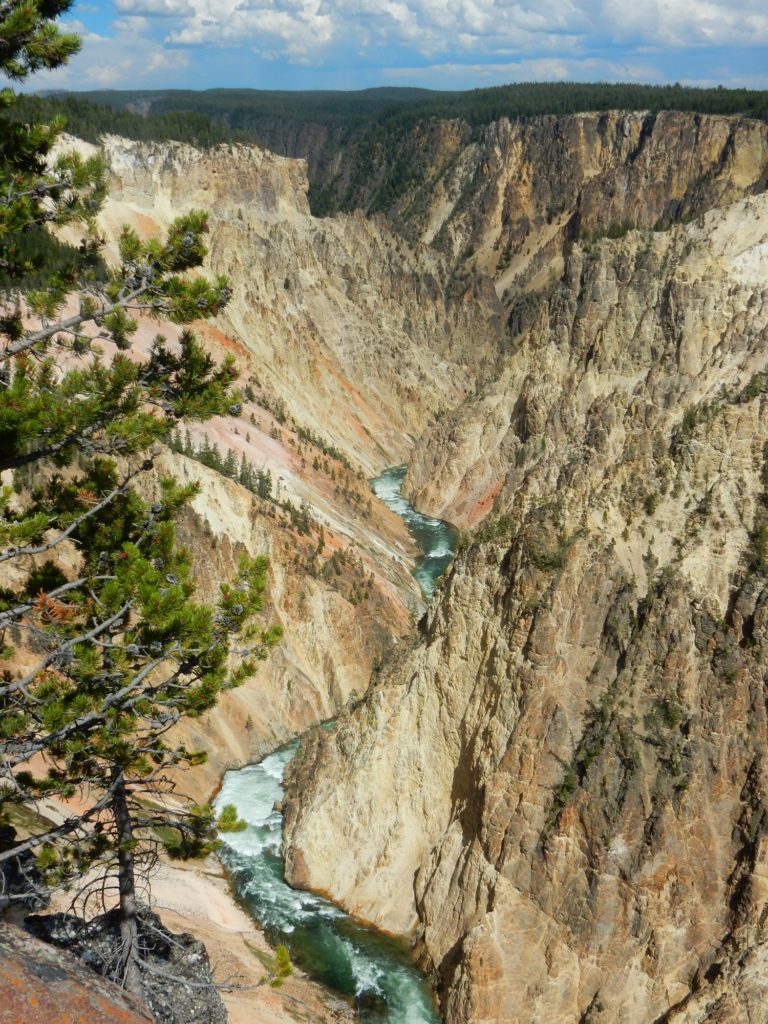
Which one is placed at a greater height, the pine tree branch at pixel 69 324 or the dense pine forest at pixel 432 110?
the dense pine forest at pixel 432 110

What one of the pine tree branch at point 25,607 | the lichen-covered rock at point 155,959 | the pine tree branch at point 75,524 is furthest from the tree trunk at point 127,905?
the pine tree branch at point 75,524

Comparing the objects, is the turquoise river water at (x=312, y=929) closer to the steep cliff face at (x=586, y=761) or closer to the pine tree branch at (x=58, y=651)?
the steep cliff face at (x=586, y=761)

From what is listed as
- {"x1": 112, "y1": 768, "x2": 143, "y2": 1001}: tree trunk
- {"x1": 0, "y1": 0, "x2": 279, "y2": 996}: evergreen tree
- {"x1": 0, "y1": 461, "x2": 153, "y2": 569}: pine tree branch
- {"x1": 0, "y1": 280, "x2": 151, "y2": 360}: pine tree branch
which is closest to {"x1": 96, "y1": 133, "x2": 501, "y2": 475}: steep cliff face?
{"x1": 0, "y1": 0, "x2": 279, "y2": 996}: evergreen tree

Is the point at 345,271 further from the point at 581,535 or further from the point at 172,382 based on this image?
the point at 172,382

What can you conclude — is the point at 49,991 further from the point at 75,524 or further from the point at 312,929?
the point at 312,929

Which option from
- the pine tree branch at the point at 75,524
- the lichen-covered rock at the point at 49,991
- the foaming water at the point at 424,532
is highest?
the pine tree branch at the point at 75,524

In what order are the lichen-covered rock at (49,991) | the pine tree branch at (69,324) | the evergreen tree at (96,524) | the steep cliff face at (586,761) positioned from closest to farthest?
1. the lichen-covered rock at (49,991)
2. the evergreen tree at (96,524)
3. the pine tree branch at (69,324)
4. the steep cliff face at (586,761)

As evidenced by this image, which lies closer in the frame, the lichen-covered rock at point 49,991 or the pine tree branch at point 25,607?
Answer: the lichen-covered rock at point 49,991

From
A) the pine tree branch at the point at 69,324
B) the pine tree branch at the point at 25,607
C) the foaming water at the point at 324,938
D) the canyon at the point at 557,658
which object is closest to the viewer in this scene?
the pine tree branch at the point at 25,607
